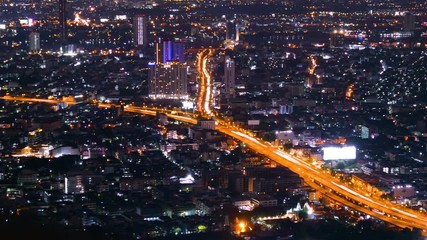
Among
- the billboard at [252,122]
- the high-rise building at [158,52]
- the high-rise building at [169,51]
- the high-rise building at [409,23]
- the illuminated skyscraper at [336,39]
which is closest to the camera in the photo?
the billboard at [252,122]

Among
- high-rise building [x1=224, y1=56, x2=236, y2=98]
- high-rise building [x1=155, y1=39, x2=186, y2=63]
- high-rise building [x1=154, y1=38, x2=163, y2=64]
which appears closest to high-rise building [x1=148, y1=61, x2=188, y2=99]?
high-rise building [x1=224, y1=56, x2=236, y2=98]

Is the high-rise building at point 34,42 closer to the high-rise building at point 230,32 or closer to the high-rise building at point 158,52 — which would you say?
the high-rise building at point 230,32

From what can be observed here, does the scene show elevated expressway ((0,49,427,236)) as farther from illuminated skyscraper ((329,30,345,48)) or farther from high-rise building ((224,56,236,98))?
illuminated skyscraper ((329,30,345,48))


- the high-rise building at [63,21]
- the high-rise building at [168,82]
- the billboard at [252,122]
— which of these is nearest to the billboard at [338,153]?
the billboard at [252,122]

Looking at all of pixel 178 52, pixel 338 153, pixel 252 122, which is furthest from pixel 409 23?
pixel 338 153

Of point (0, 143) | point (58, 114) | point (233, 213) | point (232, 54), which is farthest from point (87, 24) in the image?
point (233, 213)

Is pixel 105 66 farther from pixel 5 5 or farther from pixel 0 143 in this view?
pixel 5 5

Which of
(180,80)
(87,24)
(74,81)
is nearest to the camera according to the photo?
(180,80)
